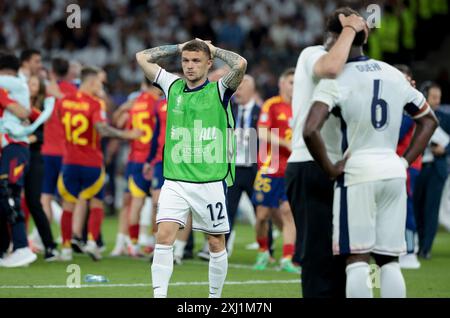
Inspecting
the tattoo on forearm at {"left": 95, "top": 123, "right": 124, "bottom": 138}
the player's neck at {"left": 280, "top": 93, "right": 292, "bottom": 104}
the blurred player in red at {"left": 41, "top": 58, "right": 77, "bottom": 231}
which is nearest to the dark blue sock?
the tattoo on forearm at {"left": 95, "top": 123, "right": 124, "bottom": 138}

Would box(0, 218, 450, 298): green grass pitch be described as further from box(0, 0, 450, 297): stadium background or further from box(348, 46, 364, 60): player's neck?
box(0, 0, 450, 297): stadium background

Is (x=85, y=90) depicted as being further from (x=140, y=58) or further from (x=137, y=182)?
(x=140, y=58)

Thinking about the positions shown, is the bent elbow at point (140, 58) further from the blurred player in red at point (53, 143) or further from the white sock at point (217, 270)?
the blurred player in red at point (53, 143)

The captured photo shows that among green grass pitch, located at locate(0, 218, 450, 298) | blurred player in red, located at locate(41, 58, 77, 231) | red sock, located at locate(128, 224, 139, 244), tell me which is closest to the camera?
green grass pitch, located at locate(0, 218, 450, 298)

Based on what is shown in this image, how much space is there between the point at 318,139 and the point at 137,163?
8.21 metres

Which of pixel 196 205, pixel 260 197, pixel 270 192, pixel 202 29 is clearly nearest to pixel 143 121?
pixel 260 197

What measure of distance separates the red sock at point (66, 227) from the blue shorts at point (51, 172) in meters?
1.08

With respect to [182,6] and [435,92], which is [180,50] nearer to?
[435,92]

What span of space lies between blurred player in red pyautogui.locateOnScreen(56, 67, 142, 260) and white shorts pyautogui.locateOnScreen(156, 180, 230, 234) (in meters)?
4.93

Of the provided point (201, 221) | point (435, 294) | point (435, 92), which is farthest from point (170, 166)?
point (435, 92)

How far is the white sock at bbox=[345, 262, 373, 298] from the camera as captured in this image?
6.51 m

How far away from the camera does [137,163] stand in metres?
14.4

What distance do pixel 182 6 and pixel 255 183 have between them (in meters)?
14.5

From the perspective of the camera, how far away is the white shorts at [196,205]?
331 inches
